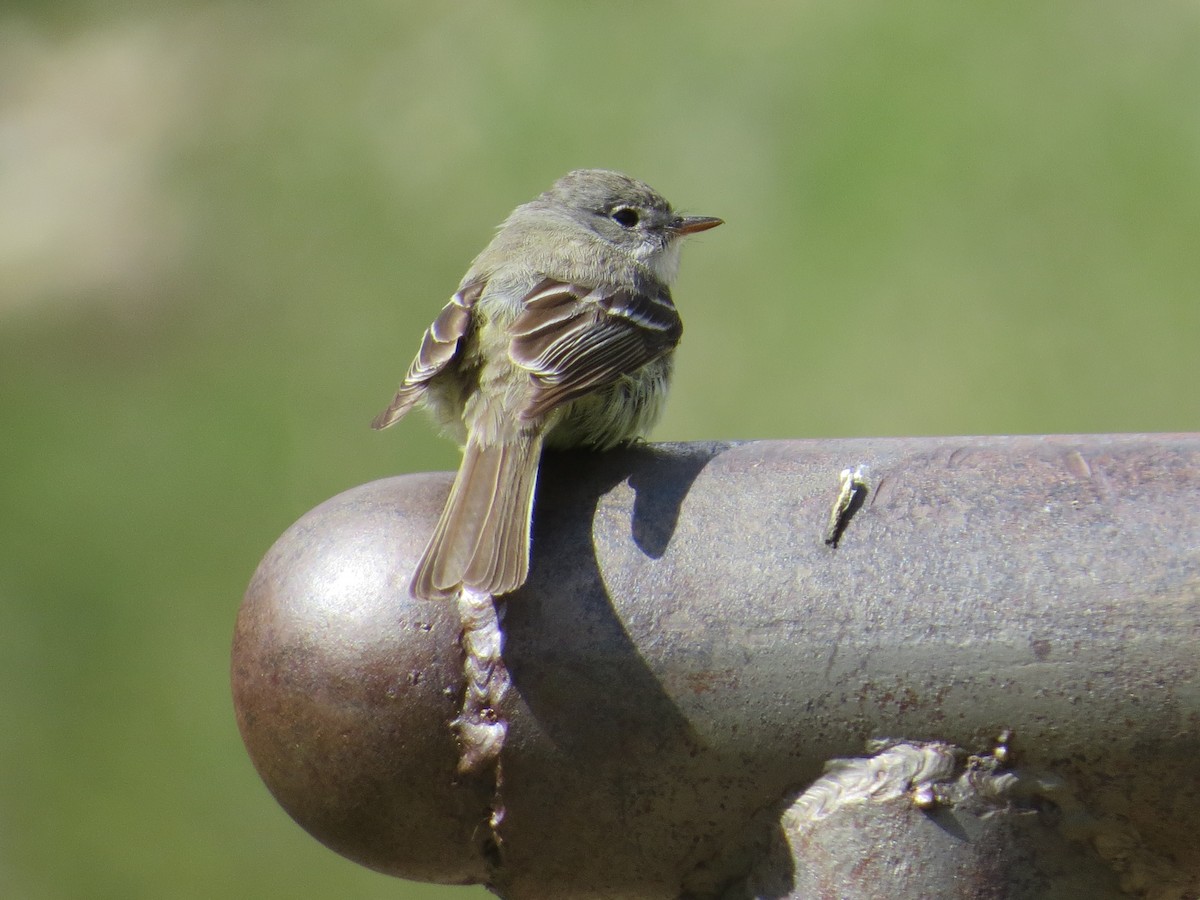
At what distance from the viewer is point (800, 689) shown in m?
1.80

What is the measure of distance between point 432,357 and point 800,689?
1317mm

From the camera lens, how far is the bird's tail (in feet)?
6.10

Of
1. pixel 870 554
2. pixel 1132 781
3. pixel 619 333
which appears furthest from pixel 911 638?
pixel 619 333

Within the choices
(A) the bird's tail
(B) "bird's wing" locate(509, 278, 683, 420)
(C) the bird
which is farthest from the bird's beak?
(A) the bird's tail

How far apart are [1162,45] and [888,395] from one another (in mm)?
1854

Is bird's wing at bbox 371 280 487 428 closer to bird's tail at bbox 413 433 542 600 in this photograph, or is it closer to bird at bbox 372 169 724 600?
bird at bbox 372 169 724 600

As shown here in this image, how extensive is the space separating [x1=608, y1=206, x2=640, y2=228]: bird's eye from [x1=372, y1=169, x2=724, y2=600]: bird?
14.4 inches

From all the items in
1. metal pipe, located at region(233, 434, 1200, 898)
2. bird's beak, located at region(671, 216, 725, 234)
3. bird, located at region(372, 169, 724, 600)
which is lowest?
metal pipe, located at region(233, 434, 1200, 898)

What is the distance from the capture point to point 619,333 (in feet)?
9.74

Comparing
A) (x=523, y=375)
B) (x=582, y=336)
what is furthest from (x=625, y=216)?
(x=523, y=375)

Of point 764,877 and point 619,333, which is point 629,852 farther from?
point 619,333

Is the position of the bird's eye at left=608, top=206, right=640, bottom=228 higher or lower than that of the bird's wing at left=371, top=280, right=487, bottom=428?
higher

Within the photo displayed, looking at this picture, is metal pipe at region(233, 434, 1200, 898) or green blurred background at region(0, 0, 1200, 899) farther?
green blurred background at region(0, 0, 1200, 899)

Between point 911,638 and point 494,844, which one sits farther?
point 494,844
